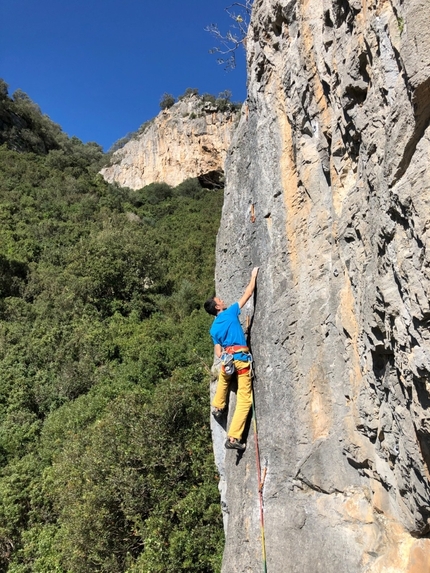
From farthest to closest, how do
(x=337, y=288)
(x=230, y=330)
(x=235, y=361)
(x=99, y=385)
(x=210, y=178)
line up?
(x=210, y=178), (x=99, y=385), (x=230, y=330), (x=235, y=361), (x=337, y=288)

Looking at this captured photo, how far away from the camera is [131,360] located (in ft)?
47.8

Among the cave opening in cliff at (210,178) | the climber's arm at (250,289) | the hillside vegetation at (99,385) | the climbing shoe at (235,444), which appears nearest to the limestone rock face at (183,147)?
the cave opening in cliff at (210,178)

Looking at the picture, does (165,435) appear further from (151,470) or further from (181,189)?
(181,189)

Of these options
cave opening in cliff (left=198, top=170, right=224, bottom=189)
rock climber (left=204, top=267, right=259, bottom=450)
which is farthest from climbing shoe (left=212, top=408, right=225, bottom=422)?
cave opening in cliff (left=198, top=170, right=224, bottom=189)

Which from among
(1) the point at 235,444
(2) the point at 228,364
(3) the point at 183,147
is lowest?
(1) the point at 235,444

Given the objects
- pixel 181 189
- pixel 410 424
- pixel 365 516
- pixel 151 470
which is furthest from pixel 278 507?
pixel 181 189

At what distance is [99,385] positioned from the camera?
13492mm

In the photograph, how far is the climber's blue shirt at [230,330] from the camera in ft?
14.8

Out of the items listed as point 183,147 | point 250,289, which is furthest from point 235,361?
point 183,147

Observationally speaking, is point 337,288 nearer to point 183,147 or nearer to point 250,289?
point 250,289

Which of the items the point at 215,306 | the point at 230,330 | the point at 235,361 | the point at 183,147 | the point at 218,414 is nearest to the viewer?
the point at 235,361

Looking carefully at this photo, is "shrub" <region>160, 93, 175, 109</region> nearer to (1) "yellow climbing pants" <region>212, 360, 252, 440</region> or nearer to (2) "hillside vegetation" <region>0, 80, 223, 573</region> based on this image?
(2) "hillside vegetation" <region>0, 80, 223, 573</region>

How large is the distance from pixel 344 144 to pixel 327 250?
87cm

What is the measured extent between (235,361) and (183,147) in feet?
143
